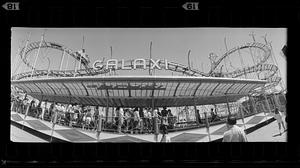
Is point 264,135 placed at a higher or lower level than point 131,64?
lower

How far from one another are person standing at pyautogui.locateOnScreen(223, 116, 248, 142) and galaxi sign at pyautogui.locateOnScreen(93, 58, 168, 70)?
1211 millimetres

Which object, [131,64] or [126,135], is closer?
[131,64]

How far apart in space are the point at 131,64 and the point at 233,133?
68.4 inches

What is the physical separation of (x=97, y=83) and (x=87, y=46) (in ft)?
1.76

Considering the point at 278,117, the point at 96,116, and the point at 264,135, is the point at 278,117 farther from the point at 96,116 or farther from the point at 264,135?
the point at 96,116

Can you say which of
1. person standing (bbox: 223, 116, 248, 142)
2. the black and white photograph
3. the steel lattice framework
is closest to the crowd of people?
the black and white photograph

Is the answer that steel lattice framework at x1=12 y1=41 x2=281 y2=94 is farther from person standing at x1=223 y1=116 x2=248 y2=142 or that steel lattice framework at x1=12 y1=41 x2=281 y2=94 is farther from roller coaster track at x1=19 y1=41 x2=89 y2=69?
person standing at x1=223 y1=116 x2=248 y2=142

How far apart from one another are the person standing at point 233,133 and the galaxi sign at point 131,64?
47.7 inches

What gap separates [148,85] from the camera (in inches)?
170
